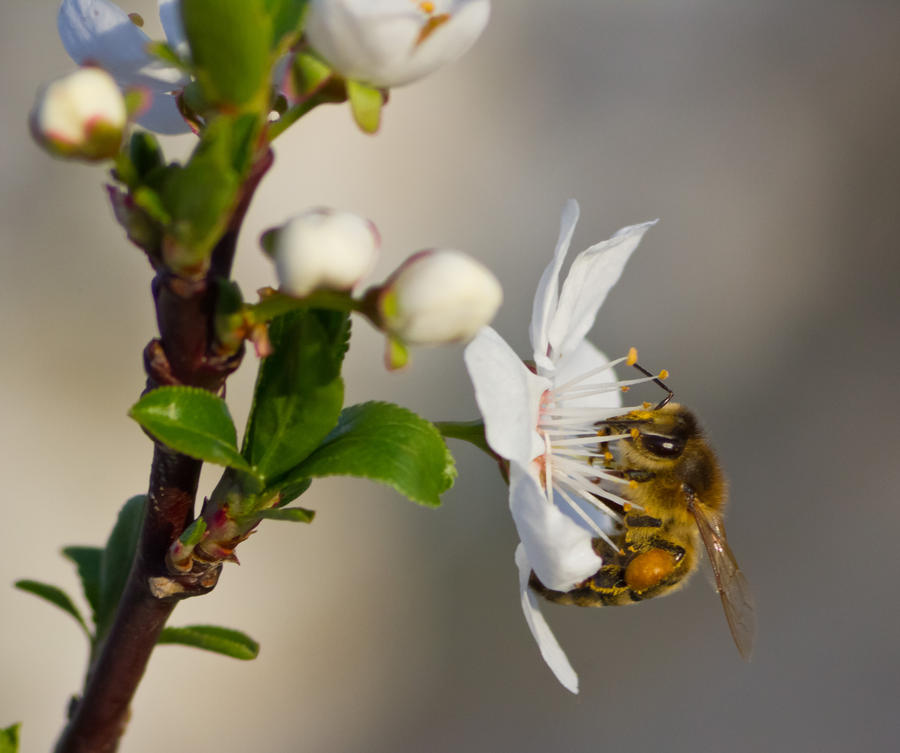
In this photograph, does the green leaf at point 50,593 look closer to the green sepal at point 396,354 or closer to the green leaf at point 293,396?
the green leaf at point 293,396

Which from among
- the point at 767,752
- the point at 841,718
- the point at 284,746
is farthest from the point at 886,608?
the point at 284,746

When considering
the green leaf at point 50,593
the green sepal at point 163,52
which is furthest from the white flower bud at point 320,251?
the green leaf at point 50,593

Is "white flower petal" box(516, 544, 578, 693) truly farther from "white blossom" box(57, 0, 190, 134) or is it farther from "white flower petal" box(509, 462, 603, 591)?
"white blossom" box(57, 0, 190, 134)

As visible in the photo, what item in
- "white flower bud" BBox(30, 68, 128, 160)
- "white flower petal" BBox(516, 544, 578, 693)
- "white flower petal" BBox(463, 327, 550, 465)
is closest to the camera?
"white flower bud" BBox(30, 68, 128, 160)

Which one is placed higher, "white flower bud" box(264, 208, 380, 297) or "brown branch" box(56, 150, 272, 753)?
"white flower bud" box(264, 208, 380, 297)

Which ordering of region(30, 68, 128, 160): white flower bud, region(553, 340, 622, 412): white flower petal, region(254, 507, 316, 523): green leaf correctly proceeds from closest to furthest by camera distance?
region(30, 68, 128, 160): white flower bud, region(254, 507, 316, 523): green leaf, region(553, 340, 622, 412): white flower petal

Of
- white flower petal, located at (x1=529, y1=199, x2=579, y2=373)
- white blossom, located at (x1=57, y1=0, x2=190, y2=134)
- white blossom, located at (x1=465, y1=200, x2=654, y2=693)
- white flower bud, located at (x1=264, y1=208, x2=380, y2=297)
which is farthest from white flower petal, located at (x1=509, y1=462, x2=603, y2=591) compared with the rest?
white blossom, located at (x1=57, y1=0, x2=190, y2=134)
